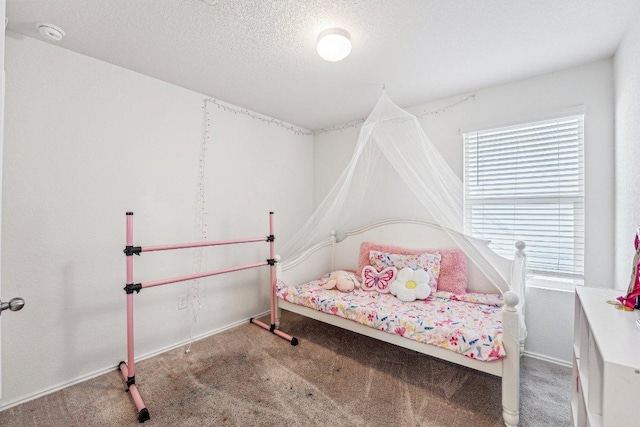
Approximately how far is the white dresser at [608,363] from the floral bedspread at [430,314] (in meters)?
0.39

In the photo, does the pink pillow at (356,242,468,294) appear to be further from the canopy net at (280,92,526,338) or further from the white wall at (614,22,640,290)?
the white wall at (614,22,640,290)

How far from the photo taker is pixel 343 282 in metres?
2.84

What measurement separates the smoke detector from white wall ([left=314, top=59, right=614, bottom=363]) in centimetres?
258

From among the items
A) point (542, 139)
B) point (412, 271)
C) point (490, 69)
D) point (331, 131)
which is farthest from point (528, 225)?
point (331, 131)

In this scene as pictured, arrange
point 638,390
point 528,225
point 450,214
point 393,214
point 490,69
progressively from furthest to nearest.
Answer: point 393,214 → point 528,225 → point 490,69 → point 450,214 → point 638,390

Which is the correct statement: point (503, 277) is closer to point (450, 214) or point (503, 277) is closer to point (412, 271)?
point (450, 214)

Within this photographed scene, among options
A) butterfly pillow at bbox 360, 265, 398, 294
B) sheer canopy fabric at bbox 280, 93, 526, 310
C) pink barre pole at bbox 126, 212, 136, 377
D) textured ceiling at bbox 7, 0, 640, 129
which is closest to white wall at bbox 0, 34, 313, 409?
textured ceiling at bbox 7, 0, 640, 129

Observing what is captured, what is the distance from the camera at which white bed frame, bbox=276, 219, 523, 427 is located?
163 centimetres

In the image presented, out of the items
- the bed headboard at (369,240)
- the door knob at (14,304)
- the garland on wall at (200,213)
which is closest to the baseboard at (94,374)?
the garland on wall at (200,213)

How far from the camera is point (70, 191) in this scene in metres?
2.14

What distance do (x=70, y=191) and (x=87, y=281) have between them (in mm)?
688

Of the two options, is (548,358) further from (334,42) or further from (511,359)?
(334,42)

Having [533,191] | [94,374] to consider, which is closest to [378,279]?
[533,191]

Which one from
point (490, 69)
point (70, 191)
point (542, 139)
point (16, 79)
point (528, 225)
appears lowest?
point (528, 225)
